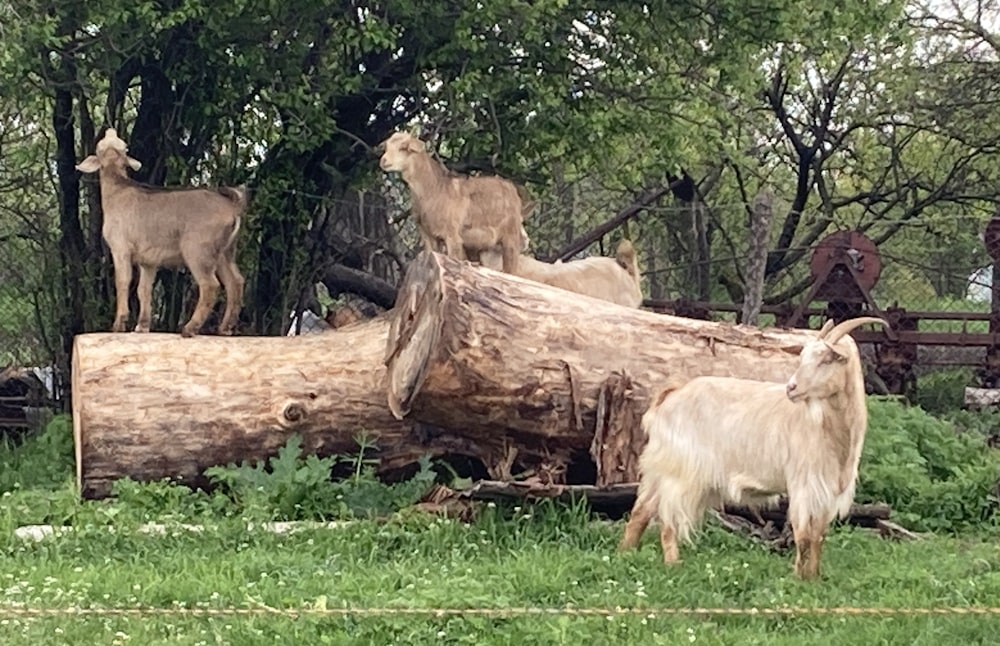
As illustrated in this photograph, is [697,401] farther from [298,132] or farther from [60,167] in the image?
[60,167]

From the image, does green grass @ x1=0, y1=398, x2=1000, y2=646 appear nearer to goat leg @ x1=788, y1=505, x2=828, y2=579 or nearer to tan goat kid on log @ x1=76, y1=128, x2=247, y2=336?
goat leg @ x1=788, y1=505, x2=828, y2=579

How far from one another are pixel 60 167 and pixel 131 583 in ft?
21.3

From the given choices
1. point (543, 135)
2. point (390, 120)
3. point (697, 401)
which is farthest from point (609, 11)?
point (697, 401)

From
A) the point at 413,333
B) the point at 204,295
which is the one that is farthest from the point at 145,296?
the point at 413,333

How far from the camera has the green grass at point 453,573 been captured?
5.40 meters

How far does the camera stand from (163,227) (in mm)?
9703

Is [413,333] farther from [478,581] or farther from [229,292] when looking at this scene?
[229,292]

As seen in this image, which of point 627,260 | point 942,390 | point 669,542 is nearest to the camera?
point 669,542

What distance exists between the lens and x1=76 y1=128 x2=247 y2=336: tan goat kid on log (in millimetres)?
9688

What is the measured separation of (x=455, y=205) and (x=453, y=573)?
3.99 meters

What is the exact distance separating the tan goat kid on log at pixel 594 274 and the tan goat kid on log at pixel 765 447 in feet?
9.97

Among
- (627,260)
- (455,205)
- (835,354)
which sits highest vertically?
(455,205)

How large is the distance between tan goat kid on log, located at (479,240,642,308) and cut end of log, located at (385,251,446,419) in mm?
2044

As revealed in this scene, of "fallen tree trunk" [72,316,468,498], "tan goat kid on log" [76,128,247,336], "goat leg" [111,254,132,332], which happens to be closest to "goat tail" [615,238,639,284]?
"fallen tree trunk" [72,316,468,498]
